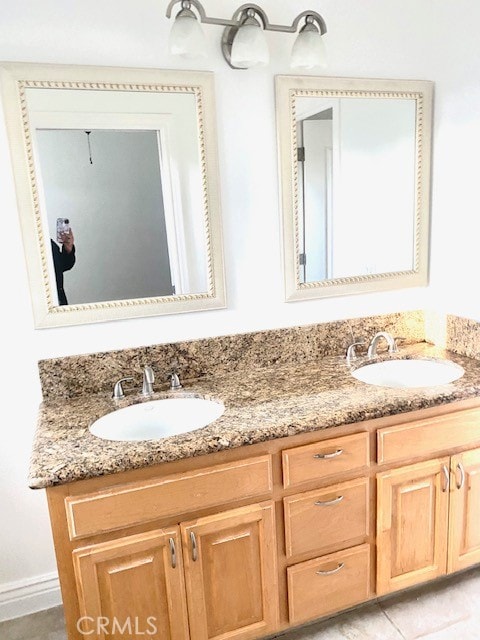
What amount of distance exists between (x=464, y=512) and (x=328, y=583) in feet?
1.83

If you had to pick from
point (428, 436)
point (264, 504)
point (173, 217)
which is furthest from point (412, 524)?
point (173, 217)

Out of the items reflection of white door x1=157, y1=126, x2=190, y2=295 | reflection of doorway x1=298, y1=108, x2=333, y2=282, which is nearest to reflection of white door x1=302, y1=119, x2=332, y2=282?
reflection of doorway x1=298, y1=108, x2=333, y2=282

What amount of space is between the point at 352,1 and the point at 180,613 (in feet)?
7.23

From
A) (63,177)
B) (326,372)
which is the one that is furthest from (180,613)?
(63,177)

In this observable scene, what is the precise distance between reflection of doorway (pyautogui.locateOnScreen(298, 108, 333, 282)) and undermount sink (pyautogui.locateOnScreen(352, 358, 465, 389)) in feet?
1.39

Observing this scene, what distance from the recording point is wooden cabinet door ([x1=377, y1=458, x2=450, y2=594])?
1.58 metres

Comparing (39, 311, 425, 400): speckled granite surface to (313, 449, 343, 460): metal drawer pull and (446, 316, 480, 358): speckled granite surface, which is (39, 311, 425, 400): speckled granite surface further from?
(313, 449, 343, 460): metal drawer pull

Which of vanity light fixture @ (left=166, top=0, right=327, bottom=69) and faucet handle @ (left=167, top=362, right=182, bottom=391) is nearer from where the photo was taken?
vanity light fixture @ (left=166, top=0, right=327, bottom=69)

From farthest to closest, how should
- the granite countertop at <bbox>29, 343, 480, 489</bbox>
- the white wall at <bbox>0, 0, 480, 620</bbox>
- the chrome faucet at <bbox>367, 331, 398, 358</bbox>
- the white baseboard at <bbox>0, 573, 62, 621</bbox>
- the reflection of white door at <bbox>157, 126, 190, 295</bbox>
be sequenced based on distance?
the chrome faucet at <bbox>367, 331, 398, 358</bbox>, the white baseboard at <bbox>0, 573, 62, 621</bbox>, the reflection of white door at <bbox>157, 126, 190, 295</bbox>, the white wall at <bbox>0, 0, 480, 620</bbox>, the granite countertop at <bbox>29, 343, 480, 489</bbox>

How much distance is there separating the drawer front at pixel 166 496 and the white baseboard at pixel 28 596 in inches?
30.9

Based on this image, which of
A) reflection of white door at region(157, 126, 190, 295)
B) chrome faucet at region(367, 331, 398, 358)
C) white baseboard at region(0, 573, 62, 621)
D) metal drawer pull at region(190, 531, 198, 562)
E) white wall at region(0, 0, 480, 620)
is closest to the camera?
metal drawer pull at region(190, 531, 198, 562)

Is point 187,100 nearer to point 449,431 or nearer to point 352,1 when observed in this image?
point 352,1

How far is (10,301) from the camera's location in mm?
1622

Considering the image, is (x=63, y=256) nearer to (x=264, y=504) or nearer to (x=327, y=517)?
(x=264, y=504)
